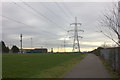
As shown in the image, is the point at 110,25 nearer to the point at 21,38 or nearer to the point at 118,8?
the point at 118,8

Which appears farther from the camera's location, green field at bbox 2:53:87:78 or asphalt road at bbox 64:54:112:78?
green field at bbox 2:53:87:78

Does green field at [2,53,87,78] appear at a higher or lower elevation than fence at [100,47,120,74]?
lower

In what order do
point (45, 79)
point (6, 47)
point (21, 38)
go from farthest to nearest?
point (6, 47) < point (21, 38) < point (45, 79)

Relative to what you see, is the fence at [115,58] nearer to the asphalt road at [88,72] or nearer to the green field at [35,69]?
the asphalt road at [88,72]

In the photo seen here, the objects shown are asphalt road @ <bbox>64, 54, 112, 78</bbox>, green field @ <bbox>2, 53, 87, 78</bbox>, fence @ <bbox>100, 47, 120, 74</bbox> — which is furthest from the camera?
green field @ <bbox>2, 53, 87, 78</bbox>

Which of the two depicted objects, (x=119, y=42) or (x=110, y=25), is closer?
(x=119, y=42)

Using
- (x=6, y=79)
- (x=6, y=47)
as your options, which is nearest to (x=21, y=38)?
(x=6, y=79)

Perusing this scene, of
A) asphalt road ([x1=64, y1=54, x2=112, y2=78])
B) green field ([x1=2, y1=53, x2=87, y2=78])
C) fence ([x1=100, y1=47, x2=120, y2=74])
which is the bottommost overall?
green field ([x1=2, y1=53, x2=87, y2=78])

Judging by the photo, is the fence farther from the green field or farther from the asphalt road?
the green field

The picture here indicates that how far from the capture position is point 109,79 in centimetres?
1084

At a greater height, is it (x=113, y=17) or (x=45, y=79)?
(x=113, y=17)

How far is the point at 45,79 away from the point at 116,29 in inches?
210

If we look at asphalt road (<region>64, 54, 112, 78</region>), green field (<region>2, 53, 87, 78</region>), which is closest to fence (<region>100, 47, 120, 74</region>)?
asphalt road (<region>64, 54, 112, 78</region>)

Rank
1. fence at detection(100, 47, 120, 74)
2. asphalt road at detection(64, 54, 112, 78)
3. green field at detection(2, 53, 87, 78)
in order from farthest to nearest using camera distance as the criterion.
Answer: green field at detection(2, 53, 87, 78) < fence at detection(100, 47, 120, 74) < asphalt road at detection(64, 54, 112, 78)
